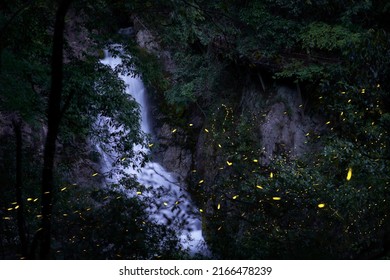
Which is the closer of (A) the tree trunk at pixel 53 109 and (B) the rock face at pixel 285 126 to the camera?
(A) the tree trunk at pixel 53 109

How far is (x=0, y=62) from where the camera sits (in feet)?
18.6

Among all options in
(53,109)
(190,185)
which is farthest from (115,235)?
(190,185)

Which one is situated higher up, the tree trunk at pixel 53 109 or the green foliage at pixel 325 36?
the green foliage at pixel 325 36

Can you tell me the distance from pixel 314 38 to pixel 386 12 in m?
2.46

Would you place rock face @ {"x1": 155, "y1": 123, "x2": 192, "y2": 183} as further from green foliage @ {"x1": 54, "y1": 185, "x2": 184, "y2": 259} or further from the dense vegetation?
green foliage @ {"x1": 54, "y1": 185, "x2": 184, "y2": 259}

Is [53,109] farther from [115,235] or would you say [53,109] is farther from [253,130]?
[253,130]

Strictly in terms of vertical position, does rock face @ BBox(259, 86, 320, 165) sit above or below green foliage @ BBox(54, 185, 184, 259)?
above

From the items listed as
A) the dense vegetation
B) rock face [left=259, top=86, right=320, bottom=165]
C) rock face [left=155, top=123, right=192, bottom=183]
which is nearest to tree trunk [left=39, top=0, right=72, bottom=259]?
the dense vegetation

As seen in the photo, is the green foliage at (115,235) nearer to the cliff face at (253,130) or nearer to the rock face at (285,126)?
the cliff face at (253,130)

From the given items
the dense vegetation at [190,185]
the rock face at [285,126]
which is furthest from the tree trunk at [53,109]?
the rock face at [285,126]

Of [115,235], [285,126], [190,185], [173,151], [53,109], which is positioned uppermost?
[173,151]

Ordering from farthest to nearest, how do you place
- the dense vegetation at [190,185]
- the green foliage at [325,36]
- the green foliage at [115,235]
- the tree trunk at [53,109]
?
the green foliage at [325,36], the dense vegetation at [190,185], the green foliage at [115,235], the tree trunk at [53,109]
